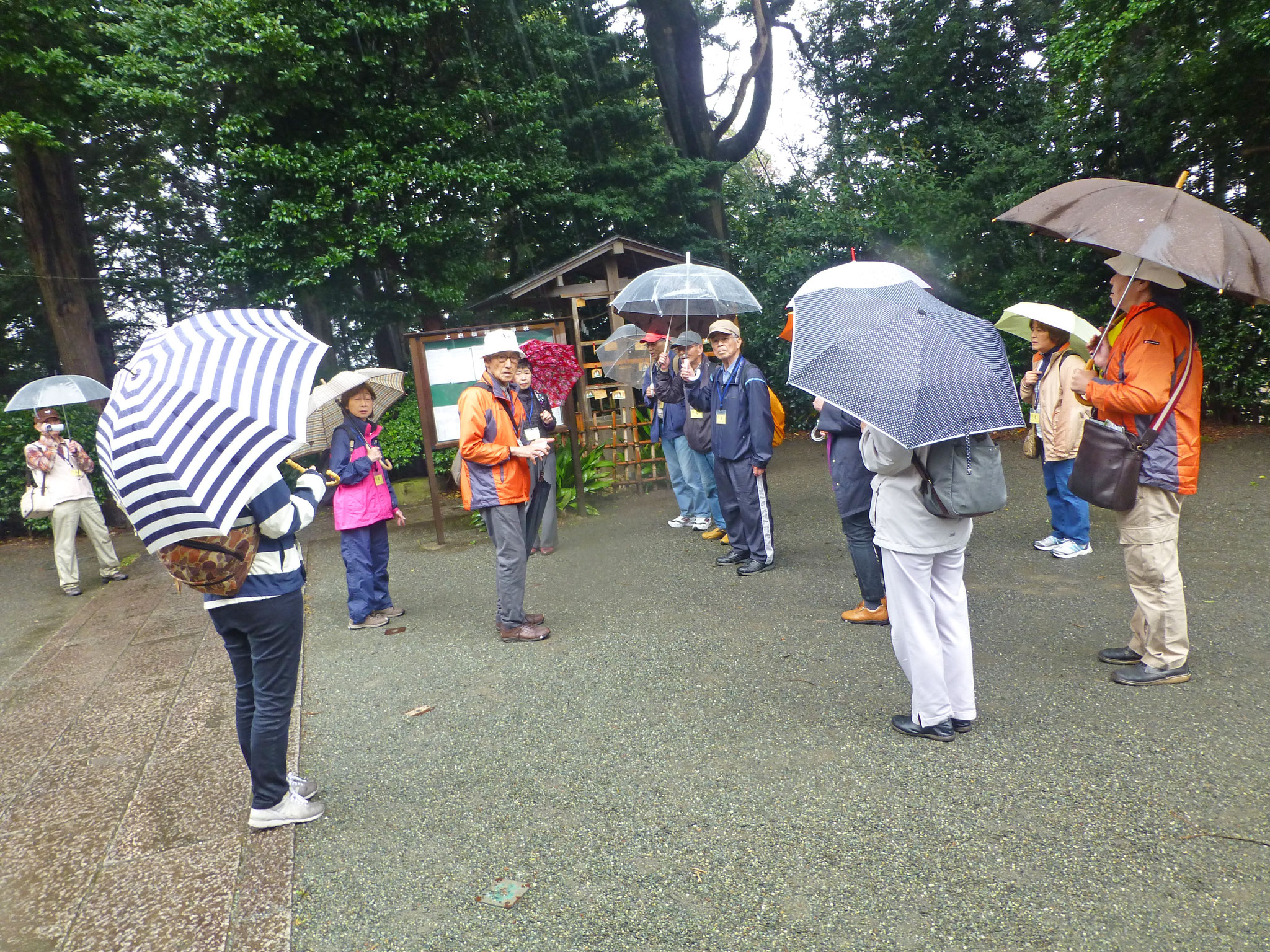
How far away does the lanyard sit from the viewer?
607 centimetres

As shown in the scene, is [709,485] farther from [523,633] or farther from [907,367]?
[907,367]

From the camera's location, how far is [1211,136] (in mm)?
10141

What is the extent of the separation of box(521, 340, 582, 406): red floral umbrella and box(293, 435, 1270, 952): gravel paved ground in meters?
2.27

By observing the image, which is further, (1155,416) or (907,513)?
(1155,416)

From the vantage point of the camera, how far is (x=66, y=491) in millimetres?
7859

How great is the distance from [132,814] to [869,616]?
13.0 ft

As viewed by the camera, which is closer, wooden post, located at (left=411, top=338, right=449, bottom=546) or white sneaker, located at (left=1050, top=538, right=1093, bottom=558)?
white sneaker, located at (left=1050, top=538, right=1093, bottom=558)

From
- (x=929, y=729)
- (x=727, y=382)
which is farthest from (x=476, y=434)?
(x=929, y=729)

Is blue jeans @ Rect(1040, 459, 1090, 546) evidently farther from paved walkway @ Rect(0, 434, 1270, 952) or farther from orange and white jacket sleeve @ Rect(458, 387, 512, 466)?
orange and white jacket sleeve @ Rect(458, 387, 512, 466)

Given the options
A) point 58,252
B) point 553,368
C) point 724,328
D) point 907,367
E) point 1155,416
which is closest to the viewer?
point 907,367

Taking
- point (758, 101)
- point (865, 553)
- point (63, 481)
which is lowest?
point (865, 553)

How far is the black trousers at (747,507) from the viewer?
6.12 meters

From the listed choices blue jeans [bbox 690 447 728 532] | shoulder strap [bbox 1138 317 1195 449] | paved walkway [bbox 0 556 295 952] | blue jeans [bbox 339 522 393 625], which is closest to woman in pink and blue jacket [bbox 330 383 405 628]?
blue jeans [bbox 339 522 393 625]

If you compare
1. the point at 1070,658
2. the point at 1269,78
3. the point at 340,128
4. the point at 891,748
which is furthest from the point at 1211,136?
the point at 340,128
